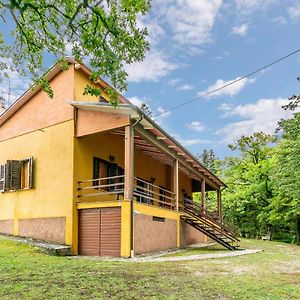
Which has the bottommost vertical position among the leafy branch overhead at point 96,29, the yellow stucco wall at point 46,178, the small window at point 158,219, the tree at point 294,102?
the small window at point 158,219

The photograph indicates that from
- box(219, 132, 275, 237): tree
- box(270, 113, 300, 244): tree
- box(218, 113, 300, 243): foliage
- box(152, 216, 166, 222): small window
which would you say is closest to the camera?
box(152, 216, 166, 222): small window

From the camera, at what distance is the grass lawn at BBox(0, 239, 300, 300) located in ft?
20.3

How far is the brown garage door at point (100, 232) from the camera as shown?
1289cm

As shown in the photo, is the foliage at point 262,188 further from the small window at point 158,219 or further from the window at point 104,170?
the window at point 104,170

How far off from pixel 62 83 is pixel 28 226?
6.02 m

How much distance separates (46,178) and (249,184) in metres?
21.0

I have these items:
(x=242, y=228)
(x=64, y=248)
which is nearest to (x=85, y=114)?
(x=64, y=248)

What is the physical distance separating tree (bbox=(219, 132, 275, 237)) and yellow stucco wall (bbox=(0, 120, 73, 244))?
18543 millimetres

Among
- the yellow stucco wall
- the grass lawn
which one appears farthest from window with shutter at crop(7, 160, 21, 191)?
the grass lawn

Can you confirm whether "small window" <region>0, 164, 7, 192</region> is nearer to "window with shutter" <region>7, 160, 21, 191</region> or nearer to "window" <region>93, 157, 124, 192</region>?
"window with shutter" <region>7, 160, 21, 191</region>

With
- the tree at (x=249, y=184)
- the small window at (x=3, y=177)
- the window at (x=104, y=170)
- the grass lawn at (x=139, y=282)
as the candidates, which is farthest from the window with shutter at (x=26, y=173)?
the tree at (x=249, y=184)

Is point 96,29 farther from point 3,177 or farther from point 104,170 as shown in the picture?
point 3,177

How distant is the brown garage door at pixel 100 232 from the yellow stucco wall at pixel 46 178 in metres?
0.55

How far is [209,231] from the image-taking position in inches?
712
